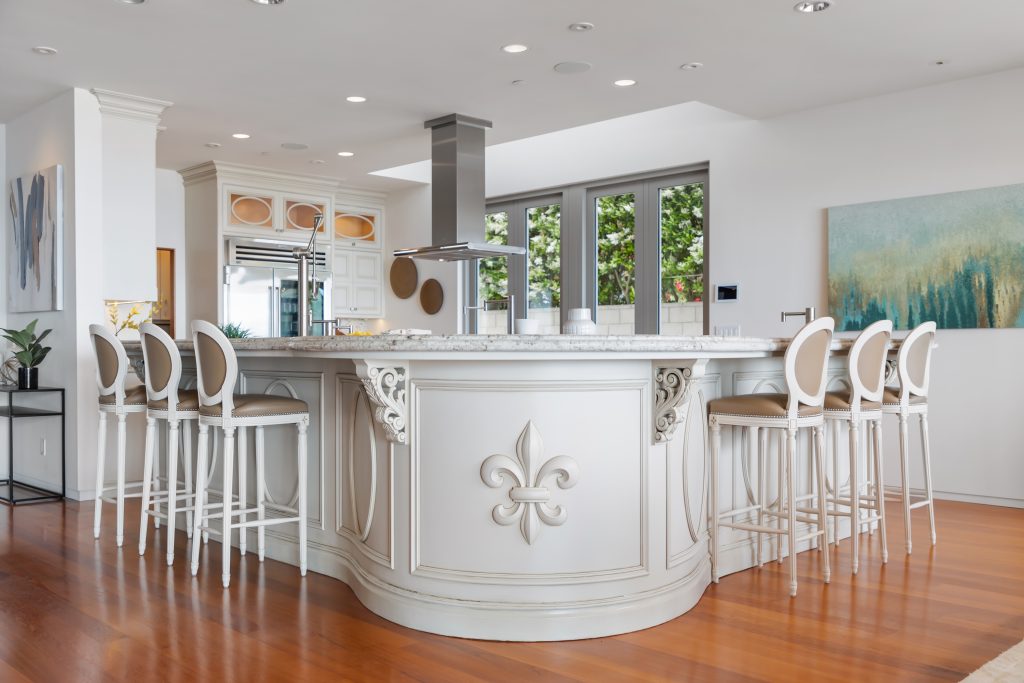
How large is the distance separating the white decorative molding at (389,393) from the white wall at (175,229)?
18.1 feet

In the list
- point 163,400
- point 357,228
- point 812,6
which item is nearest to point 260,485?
point 163,400

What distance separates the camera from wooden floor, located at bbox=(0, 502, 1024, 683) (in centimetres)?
246

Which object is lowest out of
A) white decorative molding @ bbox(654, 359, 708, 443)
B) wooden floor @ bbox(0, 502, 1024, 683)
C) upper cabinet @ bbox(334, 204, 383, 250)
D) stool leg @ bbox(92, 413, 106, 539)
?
wooden floor @ bbox(0, 502, 1024, 683)

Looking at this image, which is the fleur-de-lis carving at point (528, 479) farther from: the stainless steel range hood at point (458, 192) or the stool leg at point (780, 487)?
the stainless steel range hood at point (458, 192)

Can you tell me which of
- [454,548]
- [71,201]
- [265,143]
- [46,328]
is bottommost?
[454,548]

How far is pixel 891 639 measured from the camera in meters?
2.72

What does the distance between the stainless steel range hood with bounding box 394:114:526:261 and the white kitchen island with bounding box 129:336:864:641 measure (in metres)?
2.91

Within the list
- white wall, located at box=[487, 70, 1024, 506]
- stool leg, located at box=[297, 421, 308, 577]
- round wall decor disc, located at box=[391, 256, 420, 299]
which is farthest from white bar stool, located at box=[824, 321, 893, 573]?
round wall decor disc, located at box=[391, 256, 420, 299]

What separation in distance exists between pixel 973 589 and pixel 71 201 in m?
5.26

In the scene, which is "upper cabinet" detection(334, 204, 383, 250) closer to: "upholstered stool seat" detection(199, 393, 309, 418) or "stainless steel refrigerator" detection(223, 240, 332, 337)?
"stainless steel refrigerator" detection(223, 240, 332, 337)

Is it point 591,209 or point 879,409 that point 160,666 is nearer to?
point 879,409

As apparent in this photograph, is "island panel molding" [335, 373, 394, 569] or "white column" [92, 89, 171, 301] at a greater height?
"white column" [92, 89, 171, 301]

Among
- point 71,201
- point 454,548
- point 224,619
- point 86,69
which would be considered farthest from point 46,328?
point 454,548

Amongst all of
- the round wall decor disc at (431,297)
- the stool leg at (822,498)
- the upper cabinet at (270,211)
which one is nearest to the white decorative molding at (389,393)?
the stool leg at (822,498)
